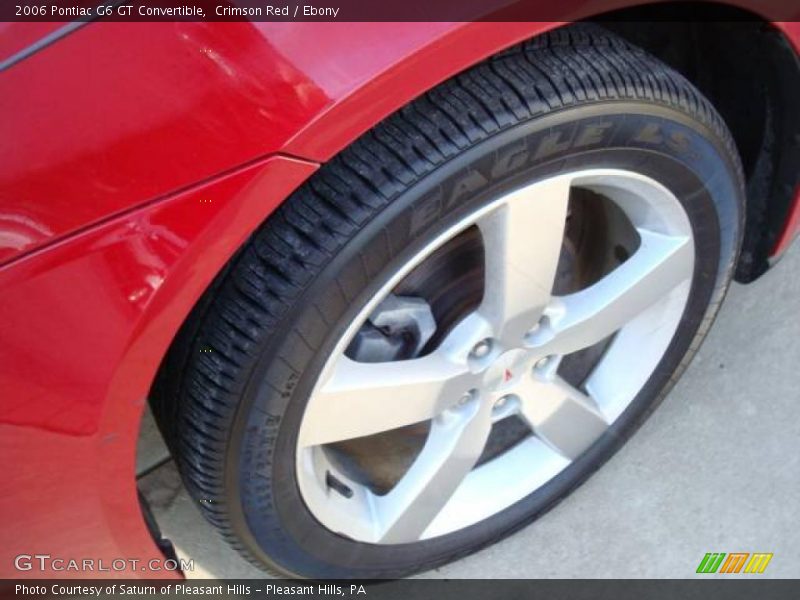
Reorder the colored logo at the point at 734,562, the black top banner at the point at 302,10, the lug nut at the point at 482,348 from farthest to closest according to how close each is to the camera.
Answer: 1. the colored logo at the point at 734,562
2. the lug nut at the point at 482,348
3. the black top banner at the point at 302,10

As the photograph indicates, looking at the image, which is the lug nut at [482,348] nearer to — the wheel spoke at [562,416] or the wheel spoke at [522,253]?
the wheel spoke at [522,253]

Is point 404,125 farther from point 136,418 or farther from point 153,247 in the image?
point 136,418

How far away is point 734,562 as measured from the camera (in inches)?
76.5

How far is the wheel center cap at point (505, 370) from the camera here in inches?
63.0

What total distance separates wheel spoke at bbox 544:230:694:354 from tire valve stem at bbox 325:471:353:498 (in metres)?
0.42

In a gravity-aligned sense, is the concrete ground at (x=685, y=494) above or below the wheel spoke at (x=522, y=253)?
below

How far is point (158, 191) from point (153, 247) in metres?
0.07

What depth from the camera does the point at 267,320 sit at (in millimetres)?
1247

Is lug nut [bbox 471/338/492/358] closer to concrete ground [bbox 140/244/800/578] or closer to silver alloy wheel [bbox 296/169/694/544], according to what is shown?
silver alloy wheel [bbox 296/169/694/544]

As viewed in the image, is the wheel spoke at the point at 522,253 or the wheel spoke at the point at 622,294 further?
the wheel spoke at the point at 622,294

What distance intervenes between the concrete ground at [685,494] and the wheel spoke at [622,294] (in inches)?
19.1

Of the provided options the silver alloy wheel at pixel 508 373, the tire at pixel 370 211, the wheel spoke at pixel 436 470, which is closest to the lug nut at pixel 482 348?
the silver alloy wheel at pixel 508 373

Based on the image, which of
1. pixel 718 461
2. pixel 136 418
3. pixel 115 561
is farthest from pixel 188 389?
pixel 718 461

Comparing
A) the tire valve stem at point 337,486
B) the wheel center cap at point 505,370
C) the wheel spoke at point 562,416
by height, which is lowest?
the wheel spoke at point 562,416
